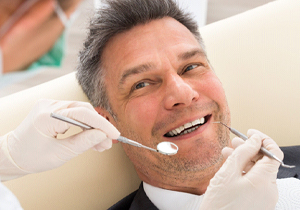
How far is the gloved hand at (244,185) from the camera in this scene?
976 mm

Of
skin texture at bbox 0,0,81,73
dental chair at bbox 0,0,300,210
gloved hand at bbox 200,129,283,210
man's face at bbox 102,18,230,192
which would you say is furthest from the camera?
dental chair at bbox 0,0,300,210

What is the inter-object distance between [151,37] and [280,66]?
81cm

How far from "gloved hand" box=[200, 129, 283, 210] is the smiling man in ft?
0.90

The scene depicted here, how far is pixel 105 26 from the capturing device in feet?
4.53

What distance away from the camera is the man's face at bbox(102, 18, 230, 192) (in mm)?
1248

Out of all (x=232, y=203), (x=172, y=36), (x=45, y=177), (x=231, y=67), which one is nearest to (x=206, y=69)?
(x=172, y=36)

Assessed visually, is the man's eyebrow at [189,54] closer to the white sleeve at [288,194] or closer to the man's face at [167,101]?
the man's face at [167,101]

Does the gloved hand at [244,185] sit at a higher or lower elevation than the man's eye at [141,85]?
lower

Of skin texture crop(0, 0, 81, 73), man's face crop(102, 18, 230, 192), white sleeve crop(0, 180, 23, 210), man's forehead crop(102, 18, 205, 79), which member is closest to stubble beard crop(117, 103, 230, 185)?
man's face crop(102, 18, 230, 192)

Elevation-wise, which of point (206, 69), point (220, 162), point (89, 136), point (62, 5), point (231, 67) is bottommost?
point (220, 162)

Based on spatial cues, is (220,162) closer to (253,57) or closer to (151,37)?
(151,37)

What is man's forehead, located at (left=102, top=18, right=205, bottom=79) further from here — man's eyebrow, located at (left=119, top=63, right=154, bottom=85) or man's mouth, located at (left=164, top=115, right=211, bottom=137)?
man's mouth, located at (left=164, top=115, right=211, bottom=137)

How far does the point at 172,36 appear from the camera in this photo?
136 cm

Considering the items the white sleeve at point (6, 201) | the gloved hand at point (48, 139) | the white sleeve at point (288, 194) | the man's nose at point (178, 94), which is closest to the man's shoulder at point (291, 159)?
the white sleeve at point (288, 194)
